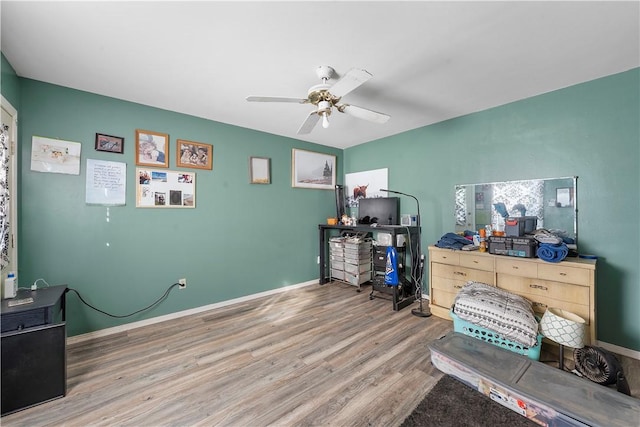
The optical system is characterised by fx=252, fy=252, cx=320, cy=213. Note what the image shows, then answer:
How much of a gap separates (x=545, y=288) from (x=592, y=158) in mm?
1302

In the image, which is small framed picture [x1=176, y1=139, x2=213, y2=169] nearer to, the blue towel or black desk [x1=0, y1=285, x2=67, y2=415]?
black desk [x1=0, y1=285, x2=67, y2=415]

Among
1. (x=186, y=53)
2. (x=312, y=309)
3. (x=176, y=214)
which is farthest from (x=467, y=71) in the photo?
(x=176, y=214)

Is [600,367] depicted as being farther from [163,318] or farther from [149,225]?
[149,225]

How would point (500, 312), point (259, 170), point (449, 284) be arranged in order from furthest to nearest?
1. point (259, 170)
2. point (449, 284)
3. point (500, 312)

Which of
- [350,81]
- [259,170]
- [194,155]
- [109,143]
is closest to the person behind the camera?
[350,81]

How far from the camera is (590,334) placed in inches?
80.1

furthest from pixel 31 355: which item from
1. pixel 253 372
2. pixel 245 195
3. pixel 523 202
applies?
pixel 523 202

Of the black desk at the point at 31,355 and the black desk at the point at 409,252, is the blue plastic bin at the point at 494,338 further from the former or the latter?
the black desk at the point at 31,355

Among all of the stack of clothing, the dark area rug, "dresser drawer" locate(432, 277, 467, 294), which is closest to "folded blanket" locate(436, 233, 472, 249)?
"dresser drawer" locate(432, 277, 467, 294)

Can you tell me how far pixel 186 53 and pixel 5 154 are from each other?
1605 mm

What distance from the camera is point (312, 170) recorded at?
431 cm

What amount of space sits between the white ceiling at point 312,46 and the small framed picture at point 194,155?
0.52 m

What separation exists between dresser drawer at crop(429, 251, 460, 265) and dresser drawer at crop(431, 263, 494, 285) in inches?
1.9

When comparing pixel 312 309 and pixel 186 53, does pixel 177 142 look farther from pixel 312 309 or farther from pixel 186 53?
pixel 312 309
